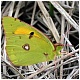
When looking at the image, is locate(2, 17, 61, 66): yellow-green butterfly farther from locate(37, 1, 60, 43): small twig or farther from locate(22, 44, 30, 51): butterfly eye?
locate(37, 1, 60, 43): small twig

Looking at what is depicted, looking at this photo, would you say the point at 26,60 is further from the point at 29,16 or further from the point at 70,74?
the point at 29,16

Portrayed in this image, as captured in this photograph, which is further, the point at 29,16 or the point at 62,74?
the point at 29,16

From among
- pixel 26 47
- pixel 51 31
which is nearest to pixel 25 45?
pixel 26 47

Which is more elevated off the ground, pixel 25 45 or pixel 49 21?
pixel 49 21

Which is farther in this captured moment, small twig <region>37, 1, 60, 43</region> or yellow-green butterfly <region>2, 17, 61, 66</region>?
small twig <region>37, 1, 60, 43</region>

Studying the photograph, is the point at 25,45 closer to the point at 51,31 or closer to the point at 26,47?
the point at 26,47

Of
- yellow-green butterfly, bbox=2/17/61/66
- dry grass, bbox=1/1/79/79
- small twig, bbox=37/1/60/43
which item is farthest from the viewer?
small twig, bbox=37/1/60/43

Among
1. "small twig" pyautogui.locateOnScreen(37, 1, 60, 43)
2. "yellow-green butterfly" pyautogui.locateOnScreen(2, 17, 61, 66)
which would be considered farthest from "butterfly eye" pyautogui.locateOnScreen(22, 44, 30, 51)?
"small twig" pyautogui.locateOnScreen(37, 1, 60, 43)

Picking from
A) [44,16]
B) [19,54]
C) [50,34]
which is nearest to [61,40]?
[50,34]
